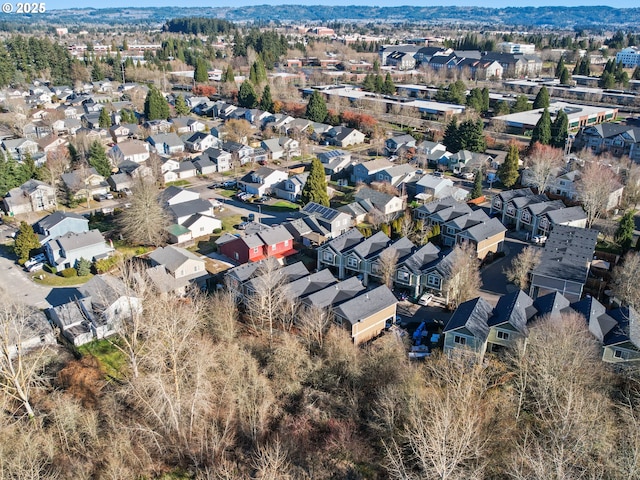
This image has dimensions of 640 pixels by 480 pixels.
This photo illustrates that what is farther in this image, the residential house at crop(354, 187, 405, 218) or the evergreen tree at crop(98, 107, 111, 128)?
the evergreen tree at crop(98, 107, 111, 128)

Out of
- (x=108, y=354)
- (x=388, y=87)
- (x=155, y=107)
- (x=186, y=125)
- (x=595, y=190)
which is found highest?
(x=388, y=87)

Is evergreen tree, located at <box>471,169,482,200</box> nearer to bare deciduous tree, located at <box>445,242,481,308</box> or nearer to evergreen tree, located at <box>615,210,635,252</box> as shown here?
evergreen tree, located at <box>615,210,635,252</box>

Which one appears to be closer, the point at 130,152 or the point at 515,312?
the point at 515,312

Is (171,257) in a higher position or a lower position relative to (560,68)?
lower

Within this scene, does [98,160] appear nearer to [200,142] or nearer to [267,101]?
[200,142]

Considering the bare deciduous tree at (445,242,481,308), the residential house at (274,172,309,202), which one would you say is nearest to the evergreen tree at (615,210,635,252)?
the bare deciduous tree at (445,242,481,308)

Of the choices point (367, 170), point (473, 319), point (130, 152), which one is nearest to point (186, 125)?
point (130, 152)

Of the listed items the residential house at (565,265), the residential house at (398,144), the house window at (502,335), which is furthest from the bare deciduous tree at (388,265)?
the residential house at (398,144)

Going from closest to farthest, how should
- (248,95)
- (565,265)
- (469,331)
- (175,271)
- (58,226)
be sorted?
(469,331) < (565,265) < (175,271) < (58,226) < (248,95)
